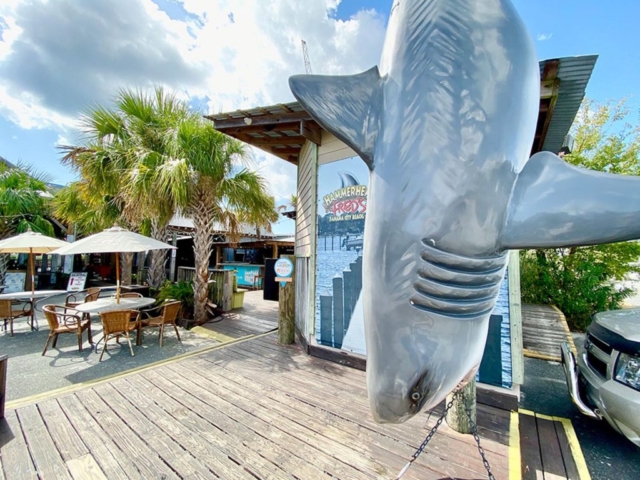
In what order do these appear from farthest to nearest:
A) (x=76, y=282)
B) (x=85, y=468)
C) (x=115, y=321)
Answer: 1. (x=76, y=282)
2. (x=115, y=321)
3. (x=85, y=468)

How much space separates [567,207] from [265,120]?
14.7 ft

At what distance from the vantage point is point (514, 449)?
2391mm

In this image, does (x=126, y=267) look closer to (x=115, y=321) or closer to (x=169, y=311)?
(x=169, y=311)

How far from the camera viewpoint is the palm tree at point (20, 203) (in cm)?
876

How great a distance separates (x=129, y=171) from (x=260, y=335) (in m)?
4.89

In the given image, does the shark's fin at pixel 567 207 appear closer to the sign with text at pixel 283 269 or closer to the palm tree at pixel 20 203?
the sign with text at pixel 283 269

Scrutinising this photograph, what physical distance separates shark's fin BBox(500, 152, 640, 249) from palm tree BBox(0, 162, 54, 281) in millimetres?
12860

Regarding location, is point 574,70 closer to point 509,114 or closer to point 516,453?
point 509,114

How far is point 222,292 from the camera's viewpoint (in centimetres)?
793

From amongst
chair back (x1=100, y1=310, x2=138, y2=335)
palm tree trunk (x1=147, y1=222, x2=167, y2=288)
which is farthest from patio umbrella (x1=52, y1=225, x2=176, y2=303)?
palm tree trunk (x1=147, y1=222, x2=167, y2=288)

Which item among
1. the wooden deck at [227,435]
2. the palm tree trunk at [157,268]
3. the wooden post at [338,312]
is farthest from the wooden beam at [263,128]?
the palm tree trunk at [157,268]

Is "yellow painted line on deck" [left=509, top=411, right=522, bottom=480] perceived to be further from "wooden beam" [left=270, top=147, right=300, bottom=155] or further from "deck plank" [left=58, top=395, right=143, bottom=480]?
"wooden beam" [left=270, top=147, right=300, bottom=155]

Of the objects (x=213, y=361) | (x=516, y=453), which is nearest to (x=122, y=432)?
(x=213, y=361)

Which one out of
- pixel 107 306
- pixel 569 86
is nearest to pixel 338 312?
pixel 569 86
